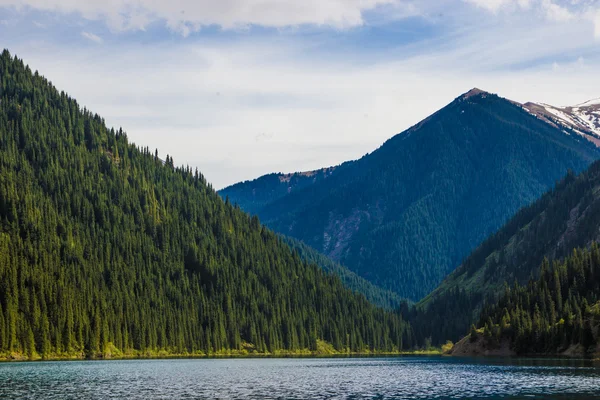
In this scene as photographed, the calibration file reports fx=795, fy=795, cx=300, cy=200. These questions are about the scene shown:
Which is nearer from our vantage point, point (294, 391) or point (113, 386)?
point (294, 391)

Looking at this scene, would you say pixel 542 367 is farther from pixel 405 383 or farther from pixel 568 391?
pixel 568 391

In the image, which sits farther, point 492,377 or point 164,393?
point 492,377

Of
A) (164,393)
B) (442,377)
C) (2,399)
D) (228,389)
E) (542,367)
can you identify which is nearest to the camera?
(2,399)

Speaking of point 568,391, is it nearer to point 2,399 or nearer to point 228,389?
point 228,389

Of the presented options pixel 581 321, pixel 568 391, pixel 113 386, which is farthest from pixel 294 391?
pixel 581 321

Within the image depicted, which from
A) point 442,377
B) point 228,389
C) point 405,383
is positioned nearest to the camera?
point 228,389

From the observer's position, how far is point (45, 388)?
111625mm

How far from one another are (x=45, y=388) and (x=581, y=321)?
128620 mm

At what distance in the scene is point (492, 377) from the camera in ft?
434

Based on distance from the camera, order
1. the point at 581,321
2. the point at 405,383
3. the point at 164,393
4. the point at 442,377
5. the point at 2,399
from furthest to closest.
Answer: the point at 581,321 → the point at 442,377 → the point at 405,383 → the point at 164,393 → the point at 2,399

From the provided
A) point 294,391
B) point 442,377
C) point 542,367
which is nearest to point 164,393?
point 294,391

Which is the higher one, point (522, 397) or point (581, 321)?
point (581, 321)

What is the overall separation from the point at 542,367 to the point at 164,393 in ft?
266

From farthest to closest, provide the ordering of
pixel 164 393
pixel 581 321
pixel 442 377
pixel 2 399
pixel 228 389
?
pixel 581 321 → pixel 442 377 → pixel 228 389 → pixel 164 393 → pixel 2 399
